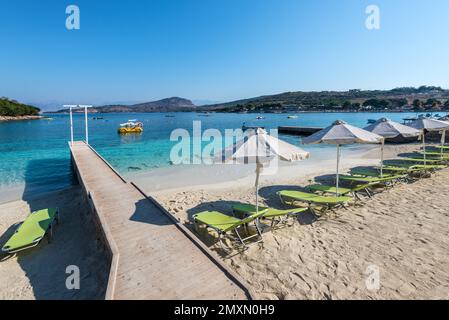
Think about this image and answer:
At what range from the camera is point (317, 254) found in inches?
201

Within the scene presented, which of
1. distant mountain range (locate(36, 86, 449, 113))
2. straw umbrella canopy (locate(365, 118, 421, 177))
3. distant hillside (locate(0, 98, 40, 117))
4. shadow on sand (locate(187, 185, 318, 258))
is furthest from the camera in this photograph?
distant mountain range (locate(36, 86, 449, 113))

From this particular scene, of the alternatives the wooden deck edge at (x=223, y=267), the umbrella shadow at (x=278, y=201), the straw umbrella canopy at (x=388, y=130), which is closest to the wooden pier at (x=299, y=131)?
the straw umbrella canopy at (x=388, y=130)

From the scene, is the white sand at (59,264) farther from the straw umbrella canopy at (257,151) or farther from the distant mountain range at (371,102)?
the distant mountain range at (371,102)

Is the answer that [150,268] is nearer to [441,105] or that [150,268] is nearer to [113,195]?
[113,195]

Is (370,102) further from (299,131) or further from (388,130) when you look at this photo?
(388,130)

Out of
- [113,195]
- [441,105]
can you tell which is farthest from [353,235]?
[441,105]

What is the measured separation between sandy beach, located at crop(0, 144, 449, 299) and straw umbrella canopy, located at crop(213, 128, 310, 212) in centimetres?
188

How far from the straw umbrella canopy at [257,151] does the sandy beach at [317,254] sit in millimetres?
1884

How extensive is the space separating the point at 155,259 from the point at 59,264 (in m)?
2.64

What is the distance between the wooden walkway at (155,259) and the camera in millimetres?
3668

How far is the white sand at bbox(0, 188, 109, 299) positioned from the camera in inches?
178

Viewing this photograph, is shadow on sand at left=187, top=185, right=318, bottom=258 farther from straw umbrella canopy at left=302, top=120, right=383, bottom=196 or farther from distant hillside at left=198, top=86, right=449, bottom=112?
distant hillside at left=198, top=86, right=449, bottom=112

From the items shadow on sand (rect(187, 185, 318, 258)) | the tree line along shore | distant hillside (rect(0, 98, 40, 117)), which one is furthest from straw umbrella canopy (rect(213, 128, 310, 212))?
distant hillside (rect(0, 98, 40, 117))

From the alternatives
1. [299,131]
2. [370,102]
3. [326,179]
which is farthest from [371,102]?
[326,179]
